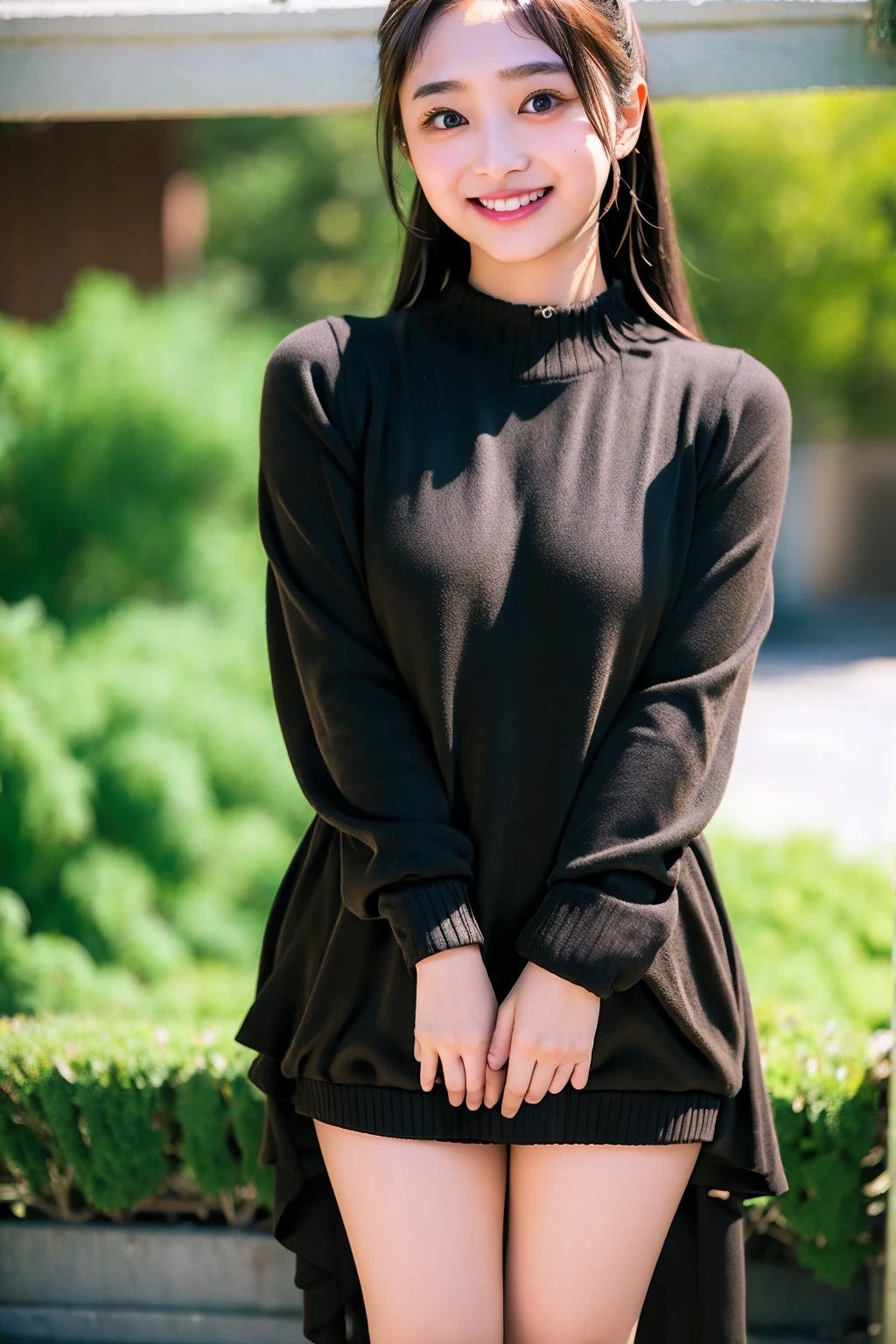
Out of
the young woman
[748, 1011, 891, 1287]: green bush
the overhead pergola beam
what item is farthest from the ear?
[748, 1011, 891, 1287]: green bush

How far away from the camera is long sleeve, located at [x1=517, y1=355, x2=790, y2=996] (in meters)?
1.37

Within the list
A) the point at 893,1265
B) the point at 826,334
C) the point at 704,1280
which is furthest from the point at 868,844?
the point at 826,334

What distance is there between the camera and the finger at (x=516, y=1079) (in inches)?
54.8

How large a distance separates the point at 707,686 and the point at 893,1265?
1.10m

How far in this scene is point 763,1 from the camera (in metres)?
1.99

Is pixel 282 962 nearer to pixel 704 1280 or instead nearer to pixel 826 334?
pixel 704 1280

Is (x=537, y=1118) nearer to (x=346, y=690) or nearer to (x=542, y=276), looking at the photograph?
(x=346, y=690)

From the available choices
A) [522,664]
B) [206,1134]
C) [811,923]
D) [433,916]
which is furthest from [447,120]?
[811,923]

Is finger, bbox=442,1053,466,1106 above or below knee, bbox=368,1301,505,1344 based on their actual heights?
above

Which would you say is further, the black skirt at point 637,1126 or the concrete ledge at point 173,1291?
the concrete ledge at point 173,1291

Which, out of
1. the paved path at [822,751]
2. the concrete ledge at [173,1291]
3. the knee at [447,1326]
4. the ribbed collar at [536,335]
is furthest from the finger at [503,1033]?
the paved path at [822,751]

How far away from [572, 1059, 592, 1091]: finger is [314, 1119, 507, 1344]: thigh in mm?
129

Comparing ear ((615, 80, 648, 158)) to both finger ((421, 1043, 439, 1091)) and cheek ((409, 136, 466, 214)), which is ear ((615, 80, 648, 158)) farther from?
finger ((421, 1043, 439, 1091))

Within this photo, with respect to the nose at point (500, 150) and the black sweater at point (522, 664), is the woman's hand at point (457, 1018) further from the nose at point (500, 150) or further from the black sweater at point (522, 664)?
the nose at point (500, 150)
